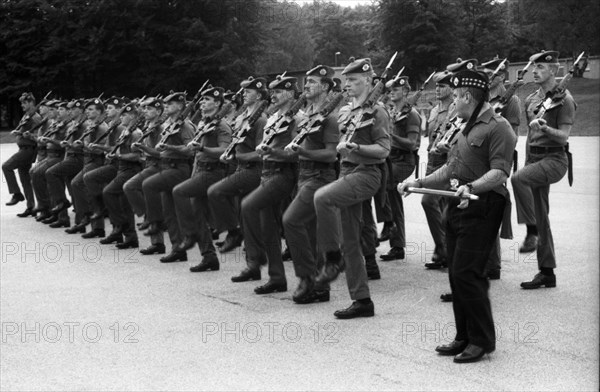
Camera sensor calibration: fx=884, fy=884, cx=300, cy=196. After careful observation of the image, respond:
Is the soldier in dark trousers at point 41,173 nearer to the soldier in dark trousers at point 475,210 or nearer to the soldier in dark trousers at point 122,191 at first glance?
the soldier in dark trousers at point 122,191

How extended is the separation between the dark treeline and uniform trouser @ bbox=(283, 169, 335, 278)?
23618 mm

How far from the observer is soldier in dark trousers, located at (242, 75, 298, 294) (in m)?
8.38

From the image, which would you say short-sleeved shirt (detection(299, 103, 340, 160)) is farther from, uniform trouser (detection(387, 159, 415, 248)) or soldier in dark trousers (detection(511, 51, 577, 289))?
uniform trouser (detection(387, 159, 415, 248))

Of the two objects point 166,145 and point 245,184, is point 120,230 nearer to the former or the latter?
point 166,145

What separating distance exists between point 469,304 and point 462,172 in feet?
2.99

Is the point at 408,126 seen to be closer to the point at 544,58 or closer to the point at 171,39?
the point at 544,58

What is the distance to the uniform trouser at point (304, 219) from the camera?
782cm

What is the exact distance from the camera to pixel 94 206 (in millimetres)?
12633

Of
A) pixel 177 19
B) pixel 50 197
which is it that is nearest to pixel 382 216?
pixel 50 197

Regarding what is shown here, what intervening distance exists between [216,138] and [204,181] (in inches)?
21.2

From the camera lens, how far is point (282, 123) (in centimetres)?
848

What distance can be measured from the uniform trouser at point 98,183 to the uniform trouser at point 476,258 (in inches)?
291

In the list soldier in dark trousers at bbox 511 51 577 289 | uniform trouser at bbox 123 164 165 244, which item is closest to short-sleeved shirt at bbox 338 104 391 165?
soldier in dark trousers at bbox 511 51 577 289

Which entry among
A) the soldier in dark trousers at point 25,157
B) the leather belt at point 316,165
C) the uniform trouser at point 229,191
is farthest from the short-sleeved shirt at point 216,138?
the soldier in dark trousers at point 25,157
